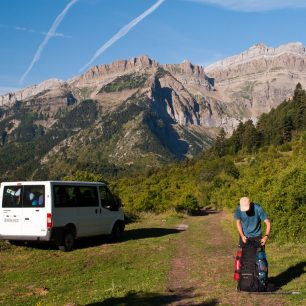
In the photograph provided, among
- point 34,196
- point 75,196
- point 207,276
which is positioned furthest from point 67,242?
point 207,276

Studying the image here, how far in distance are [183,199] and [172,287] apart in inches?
1422

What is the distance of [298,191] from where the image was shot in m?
17.9

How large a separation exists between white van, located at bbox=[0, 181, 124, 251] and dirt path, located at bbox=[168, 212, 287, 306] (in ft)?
13.3

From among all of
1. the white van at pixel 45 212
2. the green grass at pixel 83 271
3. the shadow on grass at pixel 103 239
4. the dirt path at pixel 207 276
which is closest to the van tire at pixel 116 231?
the shadow on grass at pixel 103 239

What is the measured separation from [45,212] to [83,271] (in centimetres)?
363

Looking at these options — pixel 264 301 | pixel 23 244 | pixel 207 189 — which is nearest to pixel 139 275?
pixel 264 301

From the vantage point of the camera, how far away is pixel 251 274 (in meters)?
10.7

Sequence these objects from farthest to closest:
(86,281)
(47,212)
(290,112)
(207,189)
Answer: (290,112), (207,189), (47,212), (86,281)

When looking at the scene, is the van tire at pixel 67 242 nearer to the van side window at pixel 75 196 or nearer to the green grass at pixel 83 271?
the green grass at pixel 83 271

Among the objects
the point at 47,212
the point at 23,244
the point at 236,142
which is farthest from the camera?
the point at 236,142

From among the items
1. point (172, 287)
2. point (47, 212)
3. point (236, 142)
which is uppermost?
point (236, 142)

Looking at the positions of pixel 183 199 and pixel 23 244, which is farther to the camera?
pixel 183 199

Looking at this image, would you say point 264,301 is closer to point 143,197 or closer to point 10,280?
point 10,280

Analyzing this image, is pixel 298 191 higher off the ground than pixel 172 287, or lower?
higher
